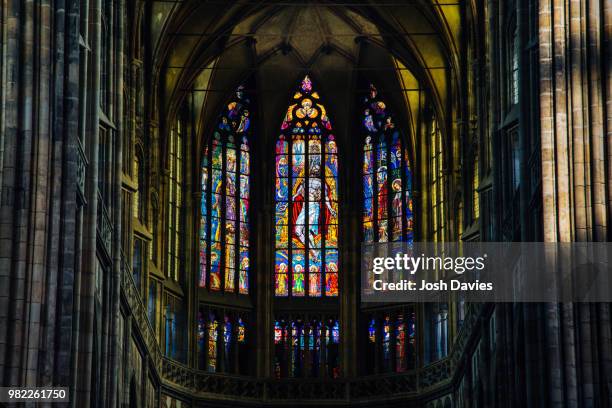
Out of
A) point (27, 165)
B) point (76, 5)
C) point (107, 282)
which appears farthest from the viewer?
point (107, 282)

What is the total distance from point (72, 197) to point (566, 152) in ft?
34.6

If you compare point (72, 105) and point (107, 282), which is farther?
point (107, 282)

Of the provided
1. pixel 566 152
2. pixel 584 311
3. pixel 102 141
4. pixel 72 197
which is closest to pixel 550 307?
pixel 584 311

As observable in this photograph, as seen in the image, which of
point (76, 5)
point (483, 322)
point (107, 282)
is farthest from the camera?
point (483, 322)

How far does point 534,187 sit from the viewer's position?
40031 millimetres

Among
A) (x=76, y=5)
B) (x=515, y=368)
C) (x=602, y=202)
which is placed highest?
(x=76, y=5)

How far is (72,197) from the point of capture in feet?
123

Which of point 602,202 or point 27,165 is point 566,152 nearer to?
point 602,202

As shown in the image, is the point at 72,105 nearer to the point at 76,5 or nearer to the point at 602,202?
the point at 76,5

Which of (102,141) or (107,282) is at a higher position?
(102,141)

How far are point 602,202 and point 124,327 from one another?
56.0ft

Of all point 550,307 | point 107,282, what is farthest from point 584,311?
point 107,282

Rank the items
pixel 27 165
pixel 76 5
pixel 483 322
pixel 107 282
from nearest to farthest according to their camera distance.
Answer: pixel 27 165 < pixel 76 5 < pixel 107 282 < pixel 483 322

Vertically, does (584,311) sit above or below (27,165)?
below
